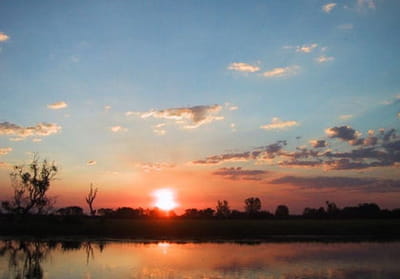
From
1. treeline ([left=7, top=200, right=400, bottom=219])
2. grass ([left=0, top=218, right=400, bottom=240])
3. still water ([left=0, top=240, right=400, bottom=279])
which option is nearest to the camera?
still water ([left=0, top=240, right=400, bottom=279])

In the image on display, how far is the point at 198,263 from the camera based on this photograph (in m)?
26.2

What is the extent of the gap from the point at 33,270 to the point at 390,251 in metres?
27.4

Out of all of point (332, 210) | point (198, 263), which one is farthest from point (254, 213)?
point (198, 263)

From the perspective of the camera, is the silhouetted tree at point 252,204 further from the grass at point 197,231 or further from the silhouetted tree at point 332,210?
the grass at point 197,231

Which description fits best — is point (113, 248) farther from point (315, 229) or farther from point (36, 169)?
point (36, 169)

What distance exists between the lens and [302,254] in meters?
32.3

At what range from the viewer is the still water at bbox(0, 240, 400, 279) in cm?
2222

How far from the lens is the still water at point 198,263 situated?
72.9 feet

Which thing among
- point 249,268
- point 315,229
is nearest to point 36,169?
point 315,229

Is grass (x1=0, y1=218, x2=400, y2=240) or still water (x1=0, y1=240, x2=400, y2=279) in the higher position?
grass (x1=0, y1=218, x2=400, y2=240)

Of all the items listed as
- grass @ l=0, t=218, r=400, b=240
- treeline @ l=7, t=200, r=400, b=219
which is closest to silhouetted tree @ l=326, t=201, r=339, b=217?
treeline @ l=7, t=200, r=400, b=219

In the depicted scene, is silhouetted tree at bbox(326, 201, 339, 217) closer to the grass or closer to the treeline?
the treeline

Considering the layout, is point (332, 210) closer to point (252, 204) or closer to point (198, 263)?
point (252, 204)

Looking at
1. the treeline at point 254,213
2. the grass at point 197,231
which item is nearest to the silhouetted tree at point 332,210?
the treeline at point 254,213
